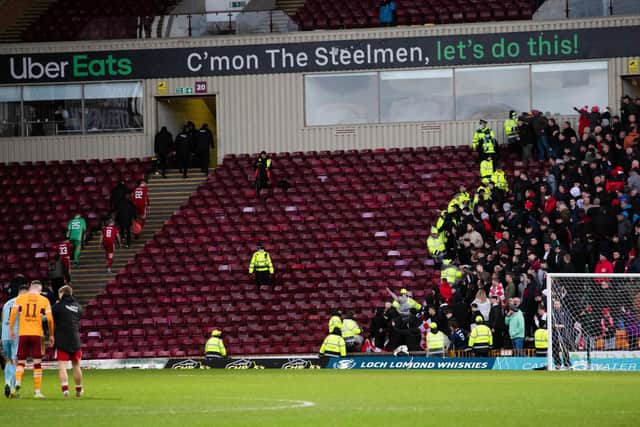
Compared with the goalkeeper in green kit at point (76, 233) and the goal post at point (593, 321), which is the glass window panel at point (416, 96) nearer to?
the goalkeeper in green kit at point (76, 233)

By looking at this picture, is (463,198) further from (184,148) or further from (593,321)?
(184,148)

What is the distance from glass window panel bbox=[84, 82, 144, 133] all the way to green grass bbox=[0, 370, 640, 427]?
59.1 feet

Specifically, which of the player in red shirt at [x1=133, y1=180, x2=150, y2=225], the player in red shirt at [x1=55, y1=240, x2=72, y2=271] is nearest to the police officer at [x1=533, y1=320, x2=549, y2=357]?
the player in red shirt at [x1=55, y1=240, x2=72, y2=271]

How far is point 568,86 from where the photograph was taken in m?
41.6

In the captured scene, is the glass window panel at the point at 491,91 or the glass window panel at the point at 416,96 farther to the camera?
the glass window panel at the point at 416,96

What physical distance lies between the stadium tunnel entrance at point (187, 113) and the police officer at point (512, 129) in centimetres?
1028

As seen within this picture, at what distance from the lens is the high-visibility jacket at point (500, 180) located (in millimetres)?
37250

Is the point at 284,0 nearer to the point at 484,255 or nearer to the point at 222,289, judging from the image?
the point at 222,289

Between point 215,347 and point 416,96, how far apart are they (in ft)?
43.7

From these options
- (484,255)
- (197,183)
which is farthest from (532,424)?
(197,183)

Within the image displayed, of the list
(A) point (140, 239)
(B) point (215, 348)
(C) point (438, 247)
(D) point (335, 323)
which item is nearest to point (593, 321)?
(D) point (335, 323)

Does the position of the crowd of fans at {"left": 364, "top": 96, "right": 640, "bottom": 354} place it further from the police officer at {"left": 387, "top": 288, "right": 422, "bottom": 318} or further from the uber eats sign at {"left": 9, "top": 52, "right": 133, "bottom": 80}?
the uber eats sign at {"left": 9, "top": 52, "right": 133, "bottom": 80}

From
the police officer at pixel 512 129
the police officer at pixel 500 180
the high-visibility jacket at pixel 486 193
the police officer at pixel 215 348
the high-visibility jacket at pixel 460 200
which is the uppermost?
the police officer at pixel 512 129

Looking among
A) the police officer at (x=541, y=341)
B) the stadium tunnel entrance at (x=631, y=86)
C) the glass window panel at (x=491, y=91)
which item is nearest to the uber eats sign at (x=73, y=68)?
the glass window panel at (x=491, y=91)
